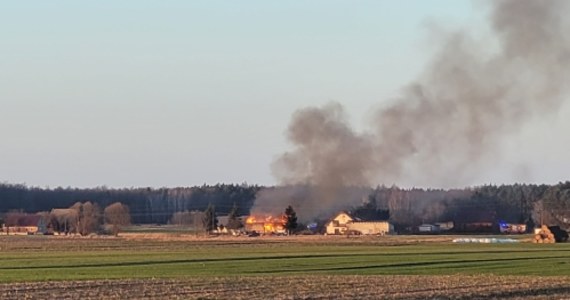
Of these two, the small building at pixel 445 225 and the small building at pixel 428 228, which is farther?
the small building at pixel 445 225

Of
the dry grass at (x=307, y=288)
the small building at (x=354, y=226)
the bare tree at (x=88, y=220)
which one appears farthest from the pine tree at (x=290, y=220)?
the dry grass at (x=307, y=288)

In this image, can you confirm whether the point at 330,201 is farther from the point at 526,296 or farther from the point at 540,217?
the point at 526,296

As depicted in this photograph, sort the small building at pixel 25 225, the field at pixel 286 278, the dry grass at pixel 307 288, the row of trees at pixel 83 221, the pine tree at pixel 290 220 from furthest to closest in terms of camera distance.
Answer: the small building at pixel 25 225 → the row of trees at pixel 83 221 → the pine tree at pixel 290 220 → the field at pixel 286 278 → the dry grass at pixel 307 288

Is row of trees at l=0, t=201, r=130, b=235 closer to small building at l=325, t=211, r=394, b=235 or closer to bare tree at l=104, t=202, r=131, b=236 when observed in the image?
bare tree at l=104, t=202, r=131, b=236

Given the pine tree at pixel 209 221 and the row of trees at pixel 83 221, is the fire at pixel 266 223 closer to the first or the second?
the pine tree at pixel 209 221

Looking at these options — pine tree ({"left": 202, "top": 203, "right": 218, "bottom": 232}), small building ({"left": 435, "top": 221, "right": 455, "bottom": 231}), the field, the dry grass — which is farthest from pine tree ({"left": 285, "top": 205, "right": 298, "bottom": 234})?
the dry grass

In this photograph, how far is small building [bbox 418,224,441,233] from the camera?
529 ft

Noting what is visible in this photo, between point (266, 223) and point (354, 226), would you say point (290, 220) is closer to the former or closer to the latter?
point (266, 223)

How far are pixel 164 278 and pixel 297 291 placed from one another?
975cm

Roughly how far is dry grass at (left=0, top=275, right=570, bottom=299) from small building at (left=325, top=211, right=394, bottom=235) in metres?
108

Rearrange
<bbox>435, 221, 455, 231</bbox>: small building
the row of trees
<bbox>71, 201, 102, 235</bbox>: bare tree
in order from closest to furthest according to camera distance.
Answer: <bbox>71, 201, 102, 235</bbox>: bare tree < the row of trees < <bbox>435, 221, 455, 231</bbox>: small building

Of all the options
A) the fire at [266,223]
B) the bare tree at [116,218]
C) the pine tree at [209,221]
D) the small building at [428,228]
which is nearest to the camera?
the fire at [266,223]

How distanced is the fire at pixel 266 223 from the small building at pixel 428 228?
2506cm

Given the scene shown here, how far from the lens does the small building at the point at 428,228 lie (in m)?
161
